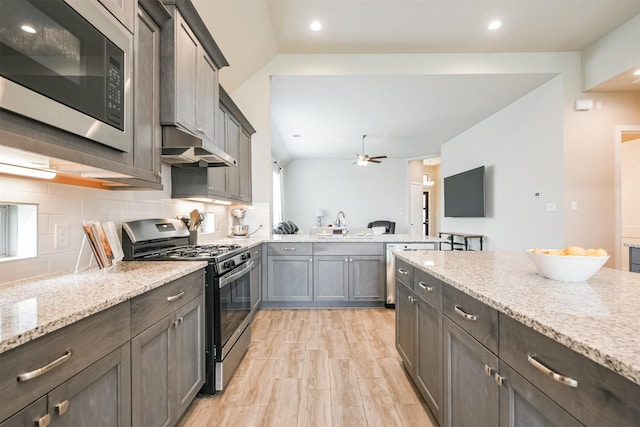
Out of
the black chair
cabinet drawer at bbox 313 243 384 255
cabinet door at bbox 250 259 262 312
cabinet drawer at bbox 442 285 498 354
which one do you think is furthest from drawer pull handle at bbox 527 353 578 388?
the black chair

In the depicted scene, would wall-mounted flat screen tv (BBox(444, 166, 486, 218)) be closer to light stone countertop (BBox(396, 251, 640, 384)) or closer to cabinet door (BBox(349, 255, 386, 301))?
cabinet door (BBox(349, 255, 386, 301))

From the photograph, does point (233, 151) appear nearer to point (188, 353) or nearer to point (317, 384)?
point (188, 353)

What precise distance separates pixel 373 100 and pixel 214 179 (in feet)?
10.5

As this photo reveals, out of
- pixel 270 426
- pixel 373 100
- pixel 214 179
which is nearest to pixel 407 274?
pixel 270 426

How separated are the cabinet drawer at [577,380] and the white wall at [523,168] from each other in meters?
4.07

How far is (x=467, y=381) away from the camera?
1.18 m

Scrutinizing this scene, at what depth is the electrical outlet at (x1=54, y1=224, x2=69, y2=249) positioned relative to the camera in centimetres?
143

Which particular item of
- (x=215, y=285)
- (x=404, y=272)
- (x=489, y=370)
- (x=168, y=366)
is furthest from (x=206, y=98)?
(x=489, y=370)

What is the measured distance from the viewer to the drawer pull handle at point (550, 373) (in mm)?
669

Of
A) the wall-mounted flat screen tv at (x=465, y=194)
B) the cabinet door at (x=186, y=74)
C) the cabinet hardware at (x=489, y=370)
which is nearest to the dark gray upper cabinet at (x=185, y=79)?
the cabinet door at (x=186, y=74)

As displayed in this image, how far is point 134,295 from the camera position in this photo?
111 centimetres

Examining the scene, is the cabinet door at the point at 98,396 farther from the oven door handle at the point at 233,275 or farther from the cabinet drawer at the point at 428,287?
the cabinet drawer at the point at 428,287

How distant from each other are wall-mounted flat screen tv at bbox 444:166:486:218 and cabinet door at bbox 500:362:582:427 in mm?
5360

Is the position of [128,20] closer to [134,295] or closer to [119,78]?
[119,78]
